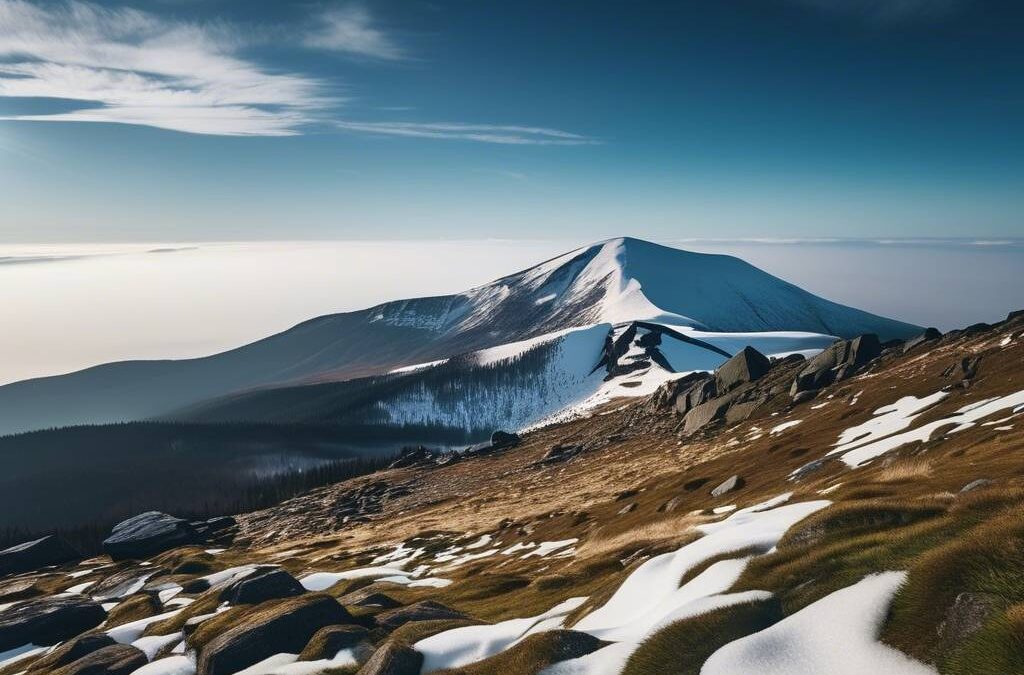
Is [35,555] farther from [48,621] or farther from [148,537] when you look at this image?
[48,621]

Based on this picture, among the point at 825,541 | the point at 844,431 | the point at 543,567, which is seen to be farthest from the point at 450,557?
the point at 825,541

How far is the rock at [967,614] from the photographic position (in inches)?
391

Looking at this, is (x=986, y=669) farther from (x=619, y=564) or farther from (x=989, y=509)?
(x=619, y=564)

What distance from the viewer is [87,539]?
19750 centimetres

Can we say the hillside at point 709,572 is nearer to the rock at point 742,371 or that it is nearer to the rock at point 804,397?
the rock at point 804,397

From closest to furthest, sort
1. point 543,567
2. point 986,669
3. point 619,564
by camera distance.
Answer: point 986,669 < point 619,564 < point 543,567

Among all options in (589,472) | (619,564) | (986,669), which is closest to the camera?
(986,669)

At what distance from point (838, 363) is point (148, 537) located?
18129cm

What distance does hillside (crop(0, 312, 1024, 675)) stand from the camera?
38.2ft

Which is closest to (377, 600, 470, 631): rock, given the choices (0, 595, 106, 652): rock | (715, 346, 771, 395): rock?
(0, 595, 106, 652): rock

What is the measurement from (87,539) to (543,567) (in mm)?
222675

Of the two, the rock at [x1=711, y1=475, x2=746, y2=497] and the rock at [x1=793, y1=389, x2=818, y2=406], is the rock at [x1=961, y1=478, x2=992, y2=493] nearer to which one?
the rock at [x1=711, y1=475, x2=746, y2=497]

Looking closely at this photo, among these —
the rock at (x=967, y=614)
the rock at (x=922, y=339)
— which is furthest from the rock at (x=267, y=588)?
the rock at (x=922, y=339)

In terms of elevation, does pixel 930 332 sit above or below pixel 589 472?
above
